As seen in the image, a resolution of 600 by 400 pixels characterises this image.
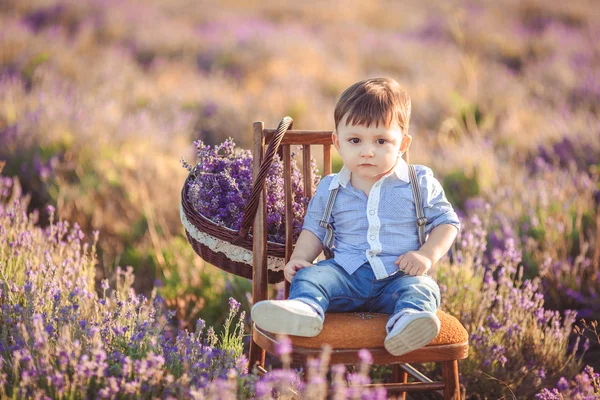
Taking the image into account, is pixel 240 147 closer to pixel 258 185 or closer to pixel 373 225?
pixel 258 185

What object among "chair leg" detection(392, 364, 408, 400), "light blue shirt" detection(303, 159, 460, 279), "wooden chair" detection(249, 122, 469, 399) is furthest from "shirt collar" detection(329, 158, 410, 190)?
"chair leg" detection(392, 364, 408, 400)

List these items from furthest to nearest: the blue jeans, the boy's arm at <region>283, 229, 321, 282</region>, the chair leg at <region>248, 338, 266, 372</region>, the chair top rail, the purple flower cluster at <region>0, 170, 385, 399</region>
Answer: the chair top rail
the chair leg at <region>248, 338, 266, 372</region>
the boy's arm at <region>283, 229, 321, 282</region>
the blue jeans
the purple flower cluster at <region>0, 170, 385, 399</region>

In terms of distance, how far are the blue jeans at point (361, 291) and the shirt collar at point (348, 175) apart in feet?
0.99

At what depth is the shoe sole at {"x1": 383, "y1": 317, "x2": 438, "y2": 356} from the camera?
1.89m

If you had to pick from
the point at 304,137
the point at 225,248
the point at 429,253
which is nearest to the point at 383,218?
the point at 429,253

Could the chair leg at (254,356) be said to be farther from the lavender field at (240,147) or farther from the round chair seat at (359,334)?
the round chair seat at (359,334)

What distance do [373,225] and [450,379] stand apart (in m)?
0.61

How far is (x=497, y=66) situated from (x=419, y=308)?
919cm

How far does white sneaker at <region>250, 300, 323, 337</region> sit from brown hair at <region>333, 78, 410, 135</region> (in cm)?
71

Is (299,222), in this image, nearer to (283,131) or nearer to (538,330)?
(283,131)

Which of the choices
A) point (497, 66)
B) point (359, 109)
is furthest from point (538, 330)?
point (497, 66)

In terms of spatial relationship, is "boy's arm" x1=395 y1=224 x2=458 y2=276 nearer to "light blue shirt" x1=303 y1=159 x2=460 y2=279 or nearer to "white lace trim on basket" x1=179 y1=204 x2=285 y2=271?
"light blue shirt" x1=303 y1=159 x2=460 y2=279

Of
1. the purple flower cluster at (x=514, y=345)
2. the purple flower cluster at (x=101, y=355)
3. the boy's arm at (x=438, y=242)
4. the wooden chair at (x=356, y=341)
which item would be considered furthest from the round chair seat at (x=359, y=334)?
the purple flower cluster at (x=514, y=345)

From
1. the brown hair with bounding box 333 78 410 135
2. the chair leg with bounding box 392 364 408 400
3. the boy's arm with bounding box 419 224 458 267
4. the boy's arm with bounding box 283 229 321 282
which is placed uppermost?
the brown hair with bounding box 333 78 410 135
